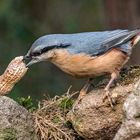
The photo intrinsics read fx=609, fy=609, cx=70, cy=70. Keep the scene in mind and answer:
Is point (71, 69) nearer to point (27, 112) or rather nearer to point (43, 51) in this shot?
point (43, 51)

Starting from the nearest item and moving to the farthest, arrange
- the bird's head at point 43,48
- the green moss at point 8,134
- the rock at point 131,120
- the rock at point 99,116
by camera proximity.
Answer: the rock at point 131,120, the green moss at point 8,134, the rock at point 99,116, the bird's head at point 43,48

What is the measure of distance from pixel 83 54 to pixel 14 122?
35.4 inches

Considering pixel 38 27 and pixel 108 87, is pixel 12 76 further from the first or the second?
pixel 38 27

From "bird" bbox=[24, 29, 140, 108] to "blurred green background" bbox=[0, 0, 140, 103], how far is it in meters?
3.98

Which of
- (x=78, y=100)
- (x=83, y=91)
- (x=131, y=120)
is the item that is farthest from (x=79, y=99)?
(x=131, y=120)

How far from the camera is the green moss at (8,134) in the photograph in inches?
163

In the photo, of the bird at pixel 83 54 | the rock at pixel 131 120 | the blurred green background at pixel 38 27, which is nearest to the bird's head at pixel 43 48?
the bird at pixel 83 54

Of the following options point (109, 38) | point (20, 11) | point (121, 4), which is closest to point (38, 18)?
point (20, 11)

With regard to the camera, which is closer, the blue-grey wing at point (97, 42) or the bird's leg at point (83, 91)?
the bird's leg at point (83, 91)

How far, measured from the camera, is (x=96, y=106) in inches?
173

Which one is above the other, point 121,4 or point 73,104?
point 121,4

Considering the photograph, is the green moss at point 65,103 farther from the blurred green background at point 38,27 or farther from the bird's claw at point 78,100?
the blurred green background at point 38,27

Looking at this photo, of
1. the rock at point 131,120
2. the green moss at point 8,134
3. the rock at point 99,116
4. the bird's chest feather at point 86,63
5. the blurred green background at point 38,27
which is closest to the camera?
the rock at point 131,120

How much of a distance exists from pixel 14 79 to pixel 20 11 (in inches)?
216
